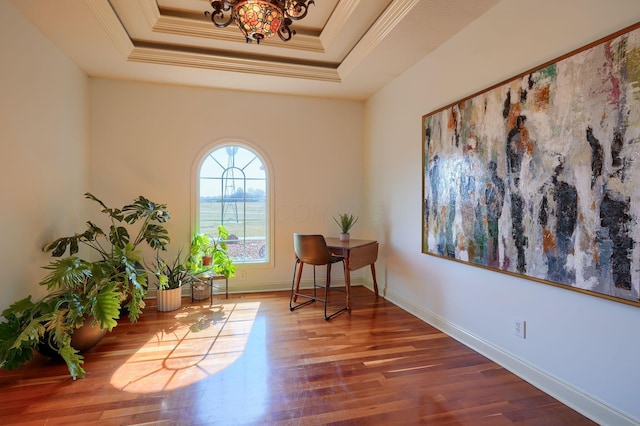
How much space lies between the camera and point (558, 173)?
6.36ft

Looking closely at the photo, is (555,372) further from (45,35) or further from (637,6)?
(45,35)

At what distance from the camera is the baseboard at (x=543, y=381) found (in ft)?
5.64

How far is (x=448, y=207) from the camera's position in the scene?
290cm

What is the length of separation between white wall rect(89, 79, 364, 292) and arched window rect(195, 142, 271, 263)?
0.15 m

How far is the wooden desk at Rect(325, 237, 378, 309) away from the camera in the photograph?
3557 millimetres

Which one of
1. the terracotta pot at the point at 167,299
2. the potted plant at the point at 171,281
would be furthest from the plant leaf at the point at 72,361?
the terracotta pot at the point at 167,299

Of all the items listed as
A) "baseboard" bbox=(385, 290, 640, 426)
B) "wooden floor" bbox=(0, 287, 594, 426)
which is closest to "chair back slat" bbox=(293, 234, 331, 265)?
"wooden floor" bbox=(0, 287, 594, 426)

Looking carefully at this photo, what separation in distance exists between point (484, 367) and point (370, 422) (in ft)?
3.54

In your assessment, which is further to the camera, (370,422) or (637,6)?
(370,422)

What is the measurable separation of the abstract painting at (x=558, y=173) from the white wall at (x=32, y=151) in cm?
347

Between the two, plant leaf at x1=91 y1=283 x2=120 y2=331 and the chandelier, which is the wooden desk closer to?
plant leaf at x1=91 y1=283 x2=120 y2=331

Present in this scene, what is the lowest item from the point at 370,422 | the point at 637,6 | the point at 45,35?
the point at 370,422

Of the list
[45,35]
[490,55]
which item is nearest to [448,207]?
[490,55]

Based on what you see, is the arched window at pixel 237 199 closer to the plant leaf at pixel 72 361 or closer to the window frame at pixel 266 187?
the window frame at pixel 266 187
